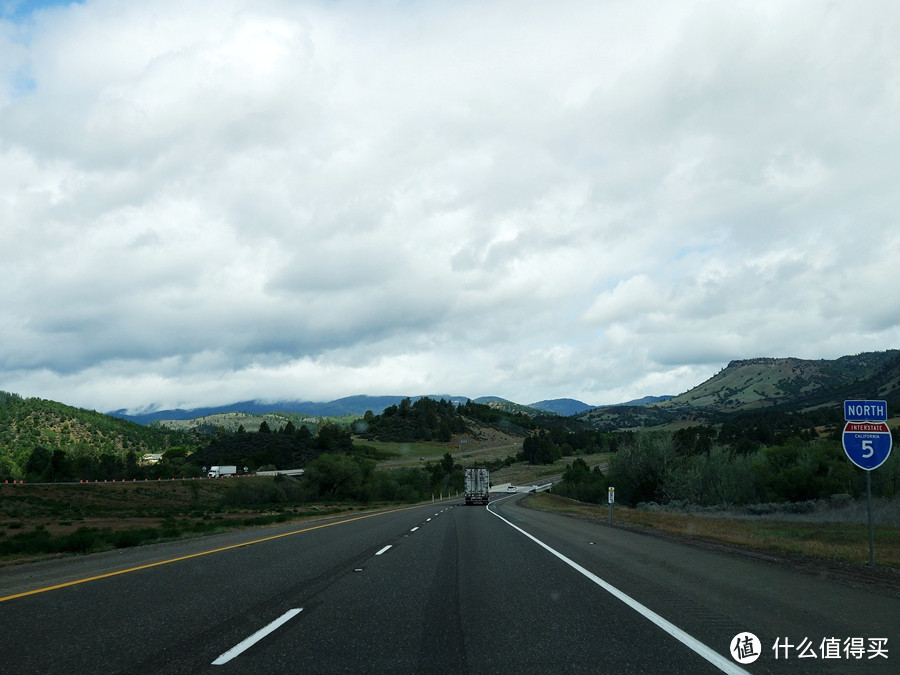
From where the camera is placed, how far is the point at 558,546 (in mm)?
17500

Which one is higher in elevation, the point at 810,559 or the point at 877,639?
the point at 877,639

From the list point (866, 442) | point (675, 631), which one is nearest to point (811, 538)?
point (866, 442)

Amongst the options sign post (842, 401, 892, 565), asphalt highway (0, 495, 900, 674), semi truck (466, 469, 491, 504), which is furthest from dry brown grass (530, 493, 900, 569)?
semi truck (466, 469, 491, 504)

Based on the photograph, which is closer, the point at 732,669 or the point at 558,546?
the point at 732,669

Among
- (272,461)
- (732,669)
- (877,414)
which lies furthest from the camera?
(272,461)

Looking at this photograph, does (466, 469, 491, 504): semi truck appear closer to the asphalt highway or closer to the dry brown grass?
the dry brown grass

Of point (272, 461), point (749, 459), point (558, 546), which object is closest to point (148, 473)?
point (272, 461)

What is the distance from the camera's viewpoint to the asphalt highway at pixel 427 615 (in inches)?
234

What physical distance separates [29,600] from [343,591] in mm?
4273

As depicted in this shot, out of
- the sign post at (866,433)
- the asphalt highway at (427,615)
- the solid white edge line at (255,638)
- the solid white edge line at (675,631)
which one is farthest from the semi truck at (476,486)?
the solid white edge line at (255,638)

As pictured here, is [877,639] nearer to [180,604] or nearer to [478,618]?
[478,618]

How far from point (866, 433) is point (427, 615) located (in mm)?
10853

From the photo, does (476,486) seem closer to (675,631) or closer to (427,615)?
(427,615)

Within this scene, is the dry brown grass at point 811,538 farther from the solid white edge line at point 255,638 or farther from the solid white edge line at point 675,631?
the solid white edge line at point 255,638
